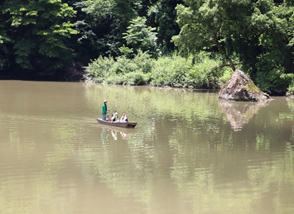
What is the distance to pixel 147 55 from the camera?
44062 millimetres

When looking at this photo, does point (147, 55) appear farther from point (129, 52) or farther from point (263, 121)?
point (263, 121)

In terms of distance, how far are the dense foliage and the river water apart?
11.0 m

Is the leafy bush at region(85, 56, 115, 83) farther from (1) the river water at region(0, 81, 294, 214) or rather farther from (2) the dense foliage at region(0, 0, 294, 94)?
(1) the river water at region(0, 81, 294, 214)

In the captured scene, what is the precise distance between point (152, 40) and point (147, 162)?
3447 cm

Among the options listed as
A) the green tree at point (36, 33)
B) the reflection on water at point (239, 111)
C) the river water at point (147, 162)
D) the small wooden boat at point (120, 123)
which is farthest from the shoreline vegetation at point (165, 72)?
the small wooden boat at point (120, 123)

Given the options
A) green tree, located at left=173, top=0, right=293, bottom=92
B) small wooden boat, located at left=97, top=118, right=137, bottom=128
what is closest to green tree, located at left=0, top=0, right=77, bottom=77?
green tree, located at left=173, top=0, right=293, bottom=92

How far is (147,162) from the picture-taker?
13500 millimetres

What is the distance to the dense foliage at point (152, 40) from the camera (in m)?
33.8

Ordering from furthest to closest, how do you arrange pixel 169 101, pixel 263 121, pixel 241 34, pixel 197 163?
1. pixel 241 34
2. pixel 169 101
3. pixel 263 121
4. pixel 197 163

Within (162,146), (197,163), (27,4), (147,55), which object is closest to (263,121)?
(162,146)

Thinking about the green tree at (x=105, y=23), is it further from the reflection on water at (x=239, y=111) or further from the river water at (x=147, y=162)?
the river water at (x=147, y=162)

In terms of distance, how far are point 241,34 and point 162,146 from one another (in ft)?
71.0

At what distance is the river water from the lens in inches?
399

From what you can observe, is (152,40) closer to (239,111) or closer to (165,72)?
(165,72)
